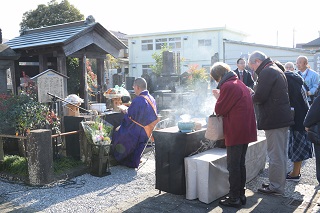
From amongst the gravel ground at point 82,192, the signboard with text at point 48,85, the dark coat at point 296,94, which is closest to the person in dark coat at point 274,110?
the dark coat at point 296,94

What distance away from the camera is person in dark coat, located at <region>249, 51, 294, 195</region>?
14.6ft

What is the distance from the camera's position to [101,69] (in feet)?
33.5

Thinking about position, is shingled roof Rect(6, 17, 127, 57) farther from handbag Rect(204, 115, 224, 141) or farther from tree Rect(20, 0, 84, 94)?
tree Rect(20, 0, 84, 94)

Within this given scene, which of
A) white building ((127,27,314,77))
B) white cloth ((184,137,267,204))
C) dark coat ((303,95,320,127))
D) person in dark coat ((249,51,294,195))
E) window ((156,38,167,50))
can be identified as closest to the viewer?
dark coat ((303,95,320,127))

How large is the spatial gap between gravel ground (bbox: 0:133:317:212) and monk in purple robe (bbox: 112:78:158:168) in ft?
1.30

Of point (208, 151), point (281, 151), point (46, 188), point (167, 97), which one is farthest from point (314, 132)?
point (167, 97)

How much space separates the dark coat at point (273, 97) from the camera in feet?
14.6

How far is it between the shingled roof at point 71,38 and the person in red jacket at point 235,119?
5.21m

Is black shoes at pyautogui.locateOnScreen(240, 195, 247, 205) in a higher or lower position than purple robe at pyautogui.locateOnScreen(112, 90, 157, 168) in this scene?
lower

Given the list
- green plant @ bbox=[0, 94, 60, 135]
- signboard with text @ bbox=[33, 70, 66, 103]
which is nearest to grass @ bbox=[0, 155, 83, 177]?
green plant @ bbox=[0, 94, 60, 135]

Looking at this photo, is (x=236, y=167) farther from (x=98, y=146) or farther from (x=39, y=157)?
(x=39, y=157)

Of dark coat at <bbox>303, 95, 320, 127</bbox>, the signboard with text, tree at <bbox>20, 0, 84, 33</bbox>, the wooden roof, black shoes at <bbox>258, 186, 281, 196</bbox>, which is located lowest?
black shoes at <bbox>258, 186, 281, 196</bbox>

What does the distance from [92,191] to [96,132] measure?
48.1 inches

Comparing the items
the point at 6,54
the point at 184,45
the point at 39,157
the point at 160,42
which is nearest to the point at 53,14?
the point at 160,42
